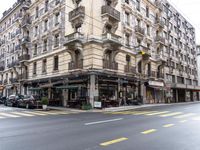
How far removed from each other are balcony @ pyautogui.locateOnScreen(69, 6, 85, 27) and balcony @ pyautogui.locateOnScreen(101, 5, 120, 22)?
2482 millimetres

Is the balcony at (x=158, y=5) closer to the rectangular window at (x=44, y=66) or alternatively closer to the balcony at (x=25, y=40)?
the rectangular window at (x=44, y=66)

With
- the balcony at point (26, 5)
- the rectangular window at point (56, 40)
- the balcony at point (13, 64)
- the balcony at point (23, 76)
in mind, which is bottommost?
the balcony at point (23, 76)

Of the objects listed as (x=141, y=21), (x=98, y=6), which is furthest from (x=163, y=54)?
(x=98, y=6)

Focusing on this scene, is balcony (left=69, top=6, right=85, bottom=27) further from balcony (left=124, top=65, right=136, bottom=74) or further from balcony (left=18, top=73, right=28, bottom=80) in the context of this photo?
balcony (left=18, top=73, right=28, bottom=80)

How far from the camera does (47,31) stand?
2891 centimetres

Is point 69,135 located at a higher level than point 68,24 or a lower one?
lower

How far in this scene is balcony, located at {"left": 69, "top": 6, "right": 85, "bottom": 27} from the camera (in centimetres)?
2274

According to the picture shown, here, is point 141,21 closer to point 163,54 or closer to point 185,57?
point 163,54

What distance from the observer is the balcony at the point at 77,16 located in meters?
22.7

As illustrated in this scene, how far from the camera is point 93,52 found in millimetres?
21891

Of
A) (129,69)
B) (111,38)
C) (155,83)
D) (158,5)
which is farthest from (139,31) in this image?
(158,5)

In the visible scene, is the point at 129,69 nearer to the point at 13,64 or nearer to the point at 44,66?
the point at 44,66

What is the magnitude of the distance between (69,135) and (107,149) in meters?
2.27

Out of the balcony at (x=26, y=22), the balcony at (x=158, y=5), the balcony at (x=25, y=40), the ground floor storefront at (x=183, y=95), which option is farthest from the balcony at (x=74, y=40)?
the ground floor storefront at (x=183, y=95)
